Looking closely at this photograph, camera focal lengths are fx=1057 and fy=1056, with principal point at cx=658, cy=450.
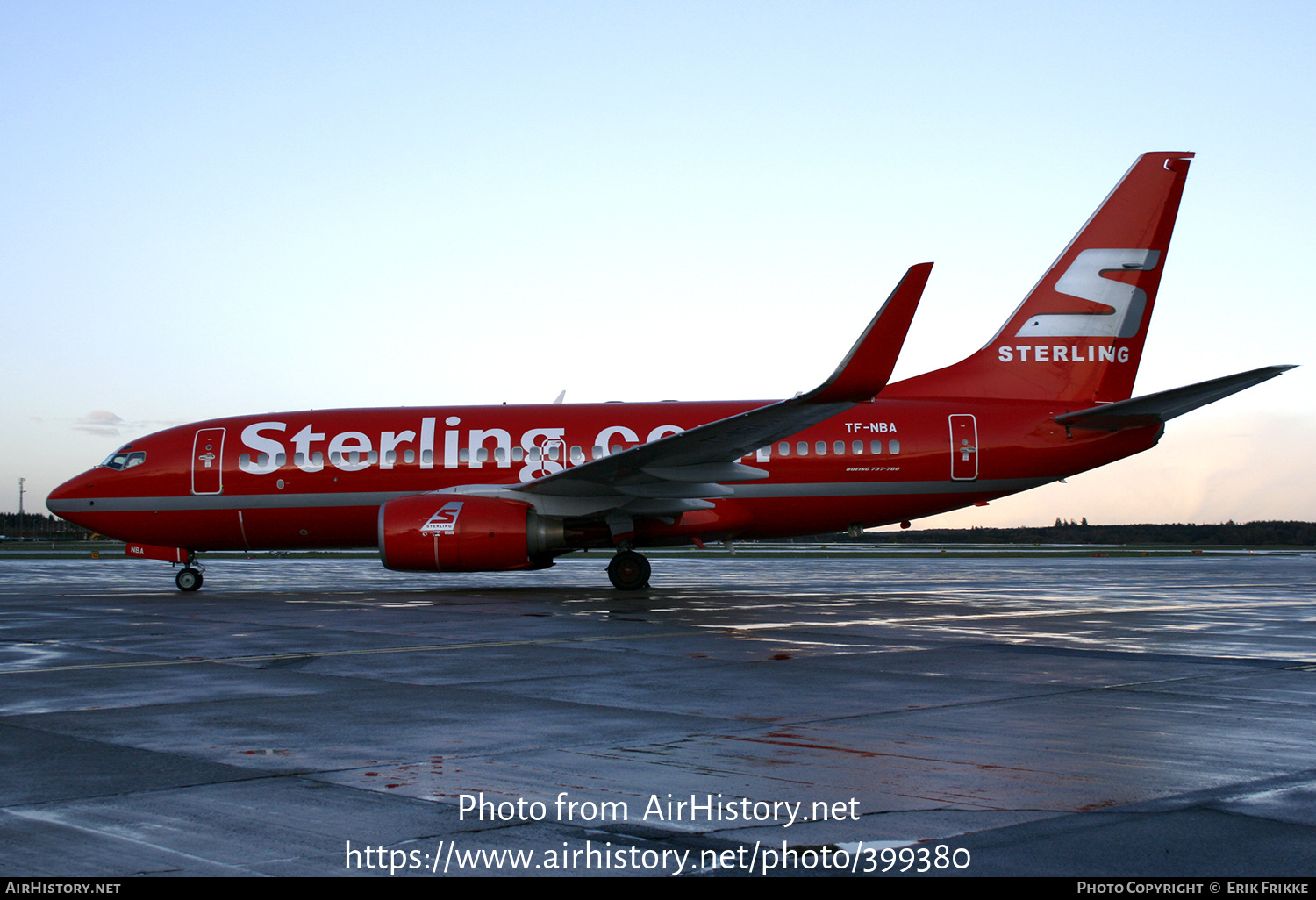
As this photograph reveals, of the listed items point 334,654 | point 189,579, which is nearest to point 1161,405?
point 334,654

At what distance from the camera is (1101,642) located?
10.6m

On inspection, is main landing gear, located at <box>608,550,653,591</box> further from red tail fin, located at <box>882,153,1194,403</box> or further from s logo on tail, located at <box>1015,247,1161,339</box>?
s logo on tail, located at <box>1015,247,1161,339</box>

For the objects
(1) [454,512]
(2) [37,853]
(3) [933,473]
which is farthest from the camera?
(3) [933,473]

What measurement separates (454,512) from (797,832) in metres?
13.8

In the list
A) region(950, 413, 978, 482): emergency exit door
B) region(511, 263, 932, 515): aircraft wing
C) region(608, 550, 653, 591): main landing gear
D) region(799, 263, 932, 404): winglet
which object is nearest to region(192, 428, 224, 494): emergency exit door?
region(511, 263, 932, 515): aircraft wing

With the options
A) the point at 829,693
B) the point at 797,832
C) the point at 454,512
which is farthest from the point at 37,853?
Result: the point at 454,512

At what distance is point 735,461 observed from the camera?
17906 mm

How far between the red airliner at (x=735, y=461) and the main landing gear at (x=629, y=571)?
1.3 inches

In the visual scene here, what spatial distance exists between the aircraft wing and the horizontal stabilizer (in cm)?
569

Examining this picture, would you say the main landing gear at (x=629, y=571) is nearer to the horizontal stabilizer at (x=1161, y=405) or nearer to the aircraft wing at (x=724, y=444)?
the aircraft wing at (x=724, y=444)

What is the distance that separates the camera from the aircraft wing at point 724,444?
13859mm

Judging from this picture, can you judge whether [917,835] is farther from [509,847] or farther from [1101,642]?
[1101,642]

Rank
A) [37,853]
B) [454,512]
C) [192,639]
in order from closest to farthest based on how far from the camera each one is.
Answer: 1. [37,853]
2. [192,639]
3. [454,512]

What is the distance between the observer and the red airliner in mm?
19031
